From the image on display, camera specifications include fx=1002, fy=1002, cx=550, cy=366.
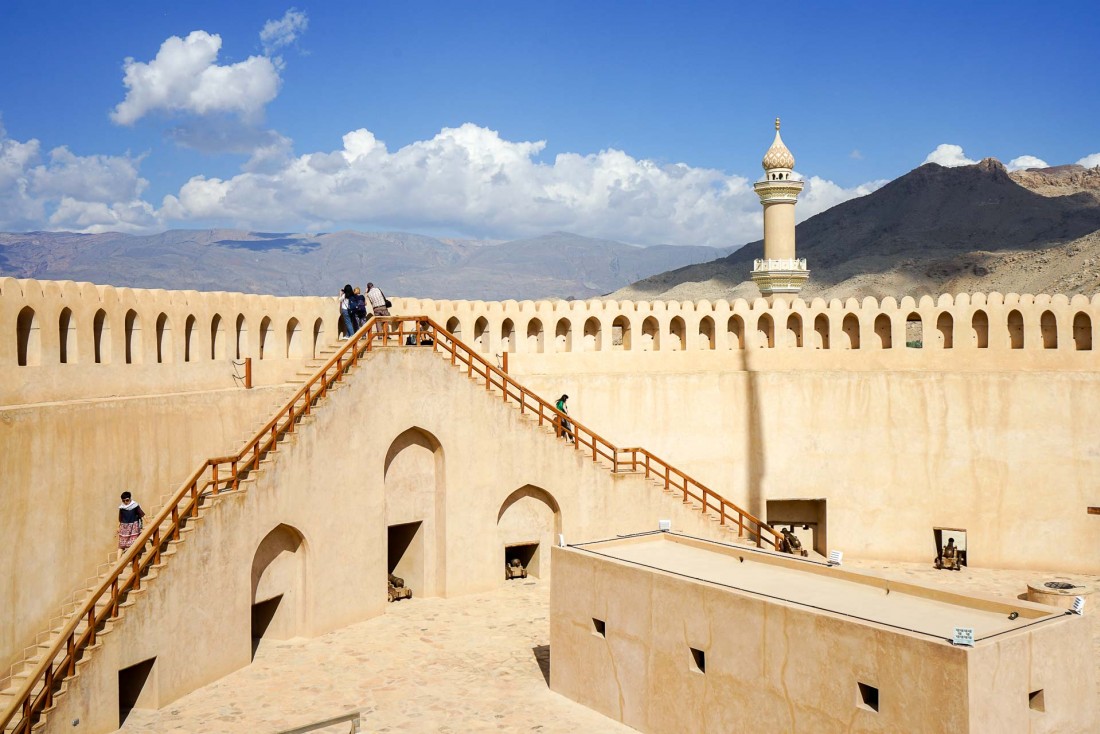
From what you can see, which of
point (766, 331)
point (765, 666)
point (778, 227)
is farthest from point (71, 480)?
point (778, 227)

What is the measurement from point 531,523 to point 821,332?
342 inches

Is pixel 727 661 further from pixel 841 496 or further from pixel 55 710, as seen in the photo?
pixel 841 496

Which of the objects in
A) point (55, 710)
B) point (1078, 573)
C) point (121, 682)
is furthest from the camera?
point (1078, 573)

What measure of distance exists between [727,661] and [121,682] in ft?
26.6

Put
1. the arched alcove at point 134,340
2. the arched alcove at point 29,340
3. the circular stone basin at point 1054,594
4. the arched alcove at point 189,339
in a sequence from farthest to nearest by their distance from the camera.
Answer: the circular stone basin at point 1054,594, the arched alcove at point 189,339, the arched alcove at point 134,340, the arched alcove at point 29,340

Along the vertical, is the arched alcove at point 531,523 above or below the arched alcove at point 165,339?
below

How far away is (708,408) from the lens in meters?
22.7

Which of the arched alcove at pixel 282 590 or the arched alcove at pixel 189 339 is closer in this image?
the arched alcove at pixel 282 590

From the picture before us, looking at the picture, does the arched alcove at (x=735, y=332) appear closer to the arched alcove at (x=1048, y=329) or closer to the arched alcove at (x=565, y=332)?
the arched alcove at (x=565, y=332)

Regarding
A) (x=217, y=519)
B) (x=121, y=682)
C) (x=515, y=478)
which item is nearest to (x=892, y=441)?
(x=515, y=478)

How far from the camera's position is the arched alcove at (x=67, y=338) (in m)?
14.7

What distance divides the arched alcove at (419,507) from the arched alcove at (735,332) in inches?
325

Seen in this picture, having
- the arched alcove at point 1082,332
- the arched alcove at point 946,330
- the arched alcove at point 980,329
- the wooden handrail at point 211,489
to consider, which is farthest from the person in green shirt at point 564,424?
the arched alcove at point 1082,332

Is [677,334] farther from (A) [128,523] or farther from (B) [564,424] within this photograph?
(A) [128,523]
